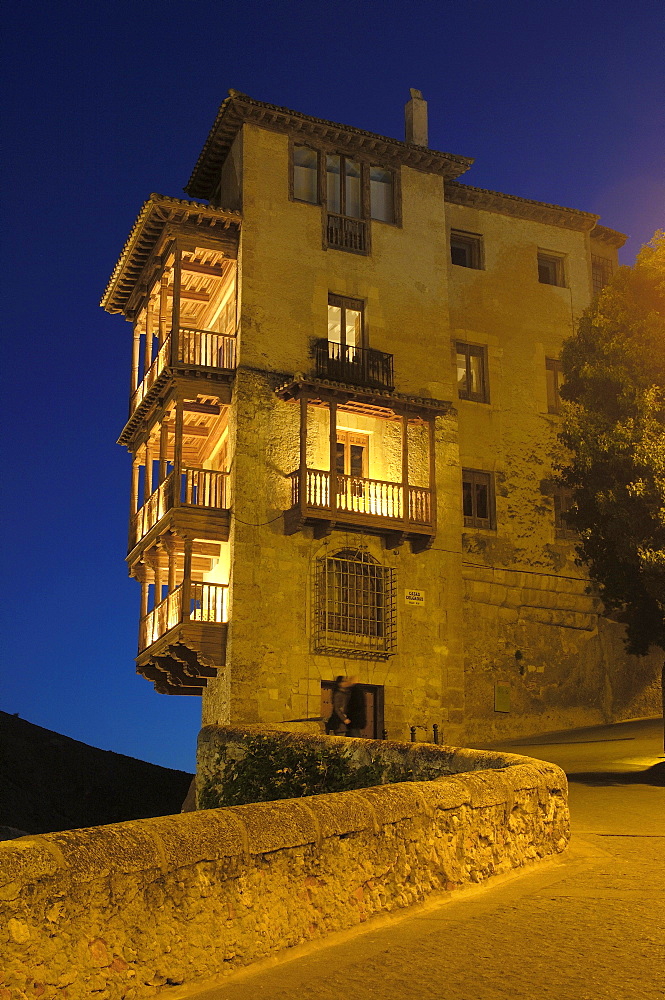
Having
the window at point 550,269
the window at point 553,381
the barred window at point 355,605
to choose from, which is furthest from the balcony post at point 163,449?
the window at point 550,269

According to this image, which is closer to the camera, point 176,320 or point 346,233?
point 176,320

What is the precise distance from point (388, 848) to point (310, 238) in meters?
20.9

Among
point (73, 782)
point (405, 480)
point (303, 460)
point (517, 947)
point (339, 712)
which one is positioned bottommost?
point (517, 947)

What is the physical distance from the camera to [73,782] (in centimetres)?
3359

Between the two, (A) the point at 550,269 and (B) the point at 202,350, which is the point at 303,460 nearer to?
Answer: (B) the point at 202,350

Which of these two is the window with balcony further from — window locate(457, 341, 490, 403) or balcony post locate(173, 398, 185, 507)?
balcony post locate(173, 398, 185, 507)

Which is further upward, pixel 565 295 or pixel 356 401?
pixel 565 295

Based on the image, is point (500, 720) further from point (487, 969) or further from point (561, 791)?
point (487, 969)

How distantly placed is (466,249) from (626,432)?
12851 mm

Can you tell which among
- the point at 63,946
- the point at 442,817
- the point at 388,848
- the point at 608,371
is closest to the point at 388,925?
the point at 388,848

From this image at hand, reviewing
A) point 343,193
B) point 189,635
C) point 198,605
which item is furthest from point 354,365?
point 189,635

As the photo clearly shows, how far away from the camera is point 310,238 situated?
90.6ft

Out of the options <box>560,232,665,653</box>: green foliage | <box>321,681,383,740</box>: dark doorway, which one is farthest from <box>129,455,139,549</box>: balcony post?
<box>560,232,665,653</box>: green foliage

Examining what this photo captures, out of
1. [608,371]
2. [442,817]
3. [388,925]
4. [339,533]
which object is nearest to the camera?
[388,925]
